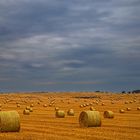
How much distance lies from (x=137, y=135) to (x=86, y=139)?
3.09 meters

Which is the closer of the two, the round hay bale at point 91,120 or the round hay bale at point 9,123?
the round hay bale at point 9,123

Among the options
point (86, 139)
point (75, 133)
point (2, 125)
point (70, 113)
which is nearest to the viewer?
point (86, 139)

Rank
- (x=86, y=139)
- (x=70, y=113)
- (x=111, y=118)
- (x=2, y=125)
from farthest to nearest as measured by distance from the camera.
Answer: (x=70, y=113) → (x=111, y=118) → (x=2, y=125) → (x=86, y=139)

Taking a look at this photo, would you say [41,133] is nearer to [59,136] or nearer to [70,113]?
[59,136]

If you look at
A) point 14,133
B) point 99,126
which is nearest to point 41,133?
point 14,133

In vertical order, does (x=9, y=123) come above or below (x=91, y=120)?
above

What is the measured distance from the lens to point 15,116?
27.0 meters

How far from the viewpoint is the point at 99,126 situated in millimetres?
30062

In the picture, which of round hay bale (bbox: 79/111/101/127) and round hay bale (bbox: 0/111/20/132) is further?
round hay bale (bbox: 79/111/101/127)

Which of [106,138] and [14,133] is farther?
[14,133]

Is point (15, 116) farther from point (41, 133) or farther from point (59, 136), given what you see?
point (59, 136)

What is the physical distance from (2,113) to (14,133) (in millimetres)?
1907

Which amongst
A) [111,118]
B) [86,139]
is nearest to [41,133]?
[86,139]

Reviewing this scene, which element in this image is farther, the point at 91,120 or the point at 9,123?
the point at 91,120
